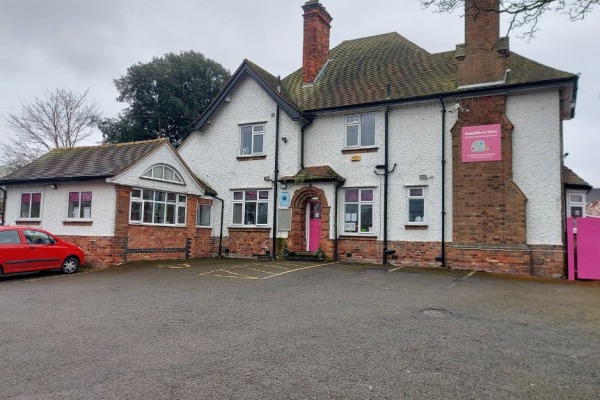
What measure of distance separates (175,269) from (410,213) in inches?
348

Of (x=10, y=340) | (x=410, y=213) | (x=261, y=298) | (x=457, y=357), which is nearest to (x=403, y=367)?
(x=457, y=357)

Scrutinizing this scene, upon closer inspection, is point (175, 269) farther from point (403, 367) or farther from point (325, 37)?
point (325, 37)

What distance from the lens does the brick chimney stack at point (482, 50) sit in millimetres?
15047

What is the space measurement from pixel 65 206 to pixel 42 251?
345 cm

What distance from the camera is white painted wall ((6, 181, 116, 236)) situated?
15.3 m

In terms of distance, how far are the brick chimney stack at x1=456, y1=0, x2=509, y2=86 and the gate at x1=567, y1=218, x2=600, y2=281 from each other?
5.66 metres

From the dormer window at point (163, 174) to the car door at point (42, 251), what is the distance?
4.16 metres

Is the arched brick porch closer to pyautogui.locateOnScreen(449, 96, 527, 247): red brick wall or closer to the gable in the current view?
the gable

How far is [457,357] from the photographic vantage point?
17.1 feet

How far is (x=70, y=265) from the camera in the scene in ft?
46.1

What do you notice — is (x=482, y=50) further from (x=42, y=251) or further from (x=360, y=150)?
(x=42, y=251)

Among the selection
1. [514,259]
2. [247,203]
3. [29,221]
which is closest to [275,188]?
[247,203]

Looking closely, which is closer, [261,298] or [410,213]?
[261,298]

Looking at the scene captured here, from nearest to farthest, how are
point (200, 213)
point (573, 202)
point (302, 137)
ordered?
1. point (302, 137)
2. point (200, 213)
3. point (573, 202)
